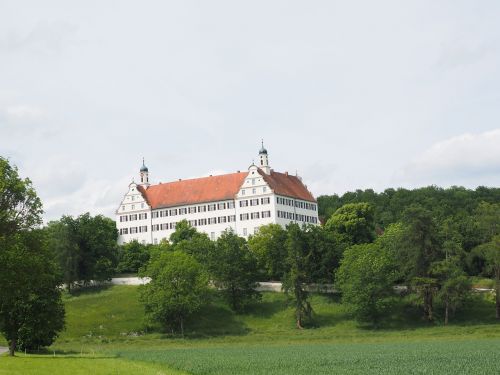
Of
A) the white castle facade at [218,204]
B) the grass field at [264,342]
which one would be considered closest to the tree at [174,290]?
the grass field at [264,342]

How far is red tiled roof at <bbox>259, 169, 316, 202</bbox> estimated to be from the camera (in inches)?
4991

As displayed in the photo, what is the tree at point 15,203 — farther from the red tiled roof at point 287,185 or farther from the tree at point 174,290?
the red tiled roof at point 287,185

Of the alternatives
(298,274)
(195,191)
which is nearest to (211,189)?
(195,191)

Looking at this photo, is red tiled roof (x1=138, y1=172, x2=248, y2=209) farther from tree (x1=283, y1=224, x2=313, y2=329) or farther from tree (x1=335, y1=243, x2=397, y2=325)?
tree (x1=335, y1=243, x2=397, y2=325)

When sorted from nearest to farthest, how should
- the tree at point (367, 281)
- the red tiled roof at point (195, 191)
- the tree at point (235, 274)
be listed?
1. the tree at point (367, 281)
2. the tree at point (235, 274)
3. the red tiled roof at point (195, 191)

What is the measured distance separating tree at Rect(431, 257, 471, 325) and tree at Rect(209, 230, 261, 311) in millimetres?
21942

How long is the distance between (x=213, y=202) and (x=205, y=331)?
2009 inches

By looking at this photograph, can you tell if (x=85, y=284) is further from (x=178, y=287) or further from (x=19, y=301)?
(x=19, y=301)

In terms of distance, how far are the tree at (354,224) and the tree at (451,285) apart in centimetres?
2833

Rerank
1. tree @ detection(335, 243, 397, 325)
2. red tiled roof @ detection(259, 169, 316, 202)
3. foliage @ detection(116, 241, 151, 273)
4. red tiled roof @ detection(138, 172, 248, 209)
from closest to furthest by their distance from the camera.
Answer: tree @ detection(335, 243, 397, 325) < foliage @ detection(116, 241, 151, 273) < red tiled roof @ detection(259, 169, 316, 202) < red tiled roof @ detection(138, 172, 248, 209)

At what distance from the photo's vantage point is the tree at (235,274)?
8819 centimetres

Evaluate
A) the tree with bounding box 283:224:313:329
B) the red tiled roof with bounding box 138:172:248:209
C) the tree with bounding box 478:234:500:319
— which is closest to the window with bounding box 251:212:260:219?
the red tiled roof with bounding box 138:172:248:209

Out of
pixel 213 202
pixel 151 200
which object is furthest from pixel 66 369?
pixel 151 200

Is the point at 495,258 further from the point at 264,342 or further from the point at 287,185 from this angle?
the point at 287,185
